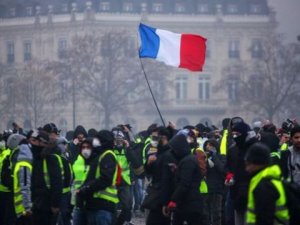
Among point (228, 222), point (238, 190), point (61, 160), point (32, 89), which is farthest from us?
point (32, 89)

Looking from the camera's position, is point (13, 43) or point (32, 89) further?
point (13, 43)

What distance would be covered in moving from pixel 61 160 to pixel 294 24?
269ft

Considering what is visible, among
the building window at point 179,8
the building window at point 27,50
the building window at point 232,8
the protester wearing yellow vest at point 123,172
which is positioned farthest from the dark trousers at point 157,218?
the building window at point 232,8

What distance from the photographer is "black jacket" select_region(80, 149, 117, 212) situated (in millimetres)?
13250

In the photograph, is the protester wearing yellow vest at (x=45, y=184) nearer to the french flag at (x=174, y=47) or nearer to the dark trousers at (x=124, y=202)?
the dark trousers at (x=124, y=202)

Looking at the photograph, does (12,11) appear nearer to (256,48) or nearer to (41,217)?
(256,48)

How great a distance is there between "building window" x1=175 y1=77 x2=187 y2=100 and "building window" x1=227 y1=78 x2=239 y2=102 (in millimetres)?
4096

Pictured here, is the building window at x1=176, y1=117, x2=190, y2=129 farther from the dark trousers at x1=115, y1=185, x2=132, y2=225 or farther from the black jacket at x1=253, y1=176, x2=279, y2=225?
the black jacket at x1=253, y1=176, x2=279, y2=225

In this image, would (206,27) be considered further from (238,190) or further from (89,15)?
(238,190)

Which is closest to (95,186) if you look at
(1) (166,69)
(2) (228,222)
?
(2) (228,222)

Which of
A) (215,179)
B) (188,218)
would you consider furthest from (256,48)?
(188,218)

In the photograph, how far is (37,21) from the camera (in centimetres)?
9806

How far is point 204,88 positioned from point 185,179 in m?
86.2

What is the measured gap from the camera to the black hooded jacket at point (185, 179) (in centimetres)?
1347
